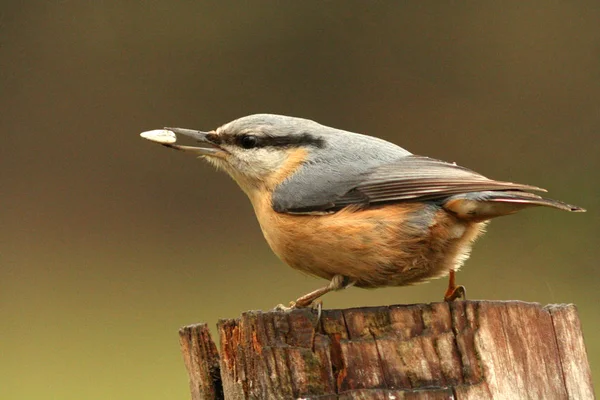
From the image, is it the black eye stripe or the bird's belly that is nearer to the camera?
the bird's belly

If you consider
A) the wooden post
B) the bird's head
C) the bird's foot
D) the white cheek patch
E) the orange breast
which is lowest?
the wooden post

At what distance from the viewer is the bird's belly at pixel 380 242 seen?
12.3ft

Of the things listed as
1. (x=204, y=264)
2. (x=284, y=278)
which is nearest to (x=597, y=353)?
(x=284, y=278)

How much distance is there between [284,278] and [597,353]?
2280 mm

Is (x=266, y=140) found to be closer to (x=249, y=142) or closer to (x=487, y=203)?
(x=249, y=142)

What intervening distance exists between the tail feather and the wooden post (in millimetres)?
598

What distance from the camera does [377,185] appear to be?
3863 mm

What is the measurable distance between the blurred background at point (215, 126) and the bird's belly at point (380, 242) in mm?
3435

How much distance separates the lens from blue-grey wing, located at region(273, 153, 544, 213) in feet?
12.2

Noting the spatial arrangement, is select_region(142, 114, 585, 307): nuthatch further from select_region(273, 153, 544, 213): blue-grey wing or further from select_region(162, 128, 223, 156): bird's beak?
select_region(162, 128, 223, 156): bird's beak

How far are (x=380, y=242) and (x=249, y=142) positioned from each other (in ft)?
2.82

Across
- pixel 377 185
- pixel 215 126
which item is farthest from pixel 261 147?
pixel 215 126

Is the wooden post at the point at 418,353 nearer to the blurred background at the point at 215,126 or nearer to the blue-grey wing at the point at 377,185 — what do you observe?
the blue-grey wing at the point at 377,185

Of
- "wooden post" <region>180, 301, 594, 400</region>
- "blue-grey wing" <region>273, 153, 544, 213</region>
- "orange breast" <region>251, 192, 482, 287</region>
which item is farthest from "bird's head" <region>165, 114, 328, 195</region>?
"wooden post" <region>180, 301, 594, 400</region>
